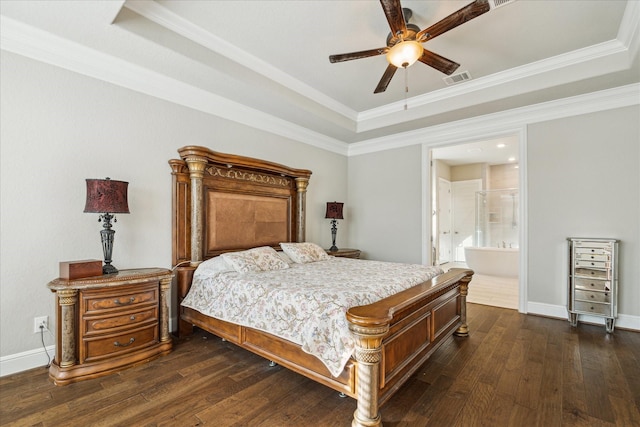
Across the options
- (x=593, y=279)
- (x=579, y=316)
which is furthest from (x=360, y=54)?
(x=579, y=316)

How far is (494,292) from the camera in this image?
478 centimetres

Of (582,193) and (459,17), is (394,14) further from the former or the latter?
(582,193)

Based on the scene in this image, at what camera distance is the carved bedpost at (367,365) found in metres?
1.57

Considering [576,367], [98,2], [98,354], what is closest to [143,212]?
[98,354]

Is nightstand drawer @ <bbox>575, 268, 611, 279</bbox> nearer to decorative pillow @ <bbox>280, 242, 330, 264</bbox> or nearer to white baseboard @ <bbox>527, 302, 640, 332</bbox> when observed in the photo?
white baseboard @ <bbox>527, 302, 640, 332</bbox>

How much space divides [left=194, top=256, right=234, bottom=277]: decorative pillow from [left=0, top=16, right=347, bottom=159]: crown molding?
5.63ft

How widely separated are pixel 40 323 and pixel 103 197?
3.67ft

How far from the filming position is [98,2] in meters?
2.00

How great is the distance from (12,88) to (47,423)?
234 centimetres

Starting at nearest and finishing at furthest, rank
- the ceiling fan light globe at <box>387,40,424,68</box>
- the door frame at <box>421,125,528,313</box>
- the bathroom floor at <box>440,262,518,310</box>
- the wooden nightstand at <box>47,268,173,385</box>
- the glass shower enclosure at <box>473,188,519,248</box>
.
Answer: the wooden nightstand at <box>47,268,173,385</box> < the ceiling fan light globe at <box>387,40,424,68</box> < the door frame at <box>421,125,528,313</box> < the bathroom floor at <box>440,262,518,310</box> < the glass shower enclosure at <box>473,188,519,248</box>

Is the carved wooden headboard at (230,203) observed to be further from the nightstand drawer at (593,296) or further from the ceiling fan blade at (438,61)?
the nightstand drawer at (593,296)

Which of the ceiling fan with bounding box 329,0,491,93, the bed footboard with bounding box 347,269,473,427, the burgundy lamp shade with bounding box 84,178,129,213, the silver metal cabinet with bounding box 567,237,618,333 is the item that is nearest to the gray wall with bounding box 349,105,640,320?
the silver metal cabinet with bounding box 567,237,618,333

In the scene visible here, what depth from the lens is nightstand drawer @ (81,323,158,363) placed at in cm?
221

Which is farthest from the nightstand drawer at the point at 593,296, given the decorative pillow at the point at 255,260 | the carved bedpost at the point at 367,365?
the decorative pillow at the point at 255,260
